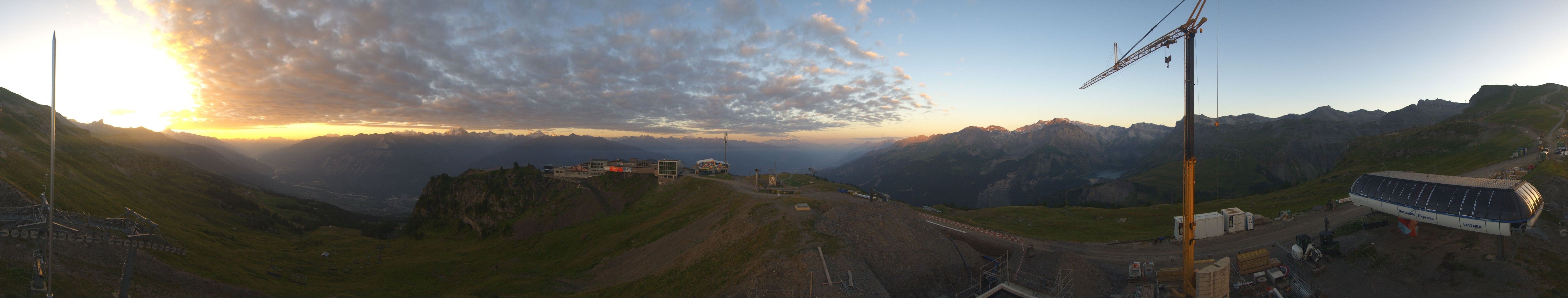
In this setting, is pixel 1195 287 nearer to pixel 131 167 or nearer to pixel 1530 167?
pixel 1530 167

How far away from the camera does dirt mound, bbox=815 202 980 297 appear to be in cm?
3806

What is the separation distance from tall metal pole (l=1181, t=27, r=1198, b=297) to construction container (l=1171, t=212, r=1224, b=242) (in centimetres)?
1449

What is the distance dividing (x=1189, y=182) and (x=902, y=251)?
21.4 meters

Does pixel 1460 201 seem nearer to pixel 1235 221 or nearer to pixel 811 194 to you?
pixel 1235 221

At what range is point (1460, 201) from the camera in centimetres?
3509

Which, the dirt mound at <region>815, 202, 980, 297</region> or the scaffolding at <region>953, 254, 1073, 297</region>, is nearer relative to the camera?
the scaffolding at <region>953, 254, 1073, 297</region>

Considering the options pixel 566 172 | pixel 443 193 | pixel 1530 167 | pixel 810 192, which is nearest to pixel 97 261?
pixel 810 192

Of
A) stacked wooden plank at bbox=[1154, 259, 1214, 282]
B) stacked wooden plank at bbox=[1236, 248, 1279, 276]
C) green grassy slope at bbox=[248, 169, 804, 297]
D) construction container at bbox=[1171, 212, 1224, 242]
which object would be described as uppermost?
construction container at bbox=[1171, 212, 1224, 242]

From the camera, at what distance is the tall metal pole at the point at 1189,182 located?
3403cm

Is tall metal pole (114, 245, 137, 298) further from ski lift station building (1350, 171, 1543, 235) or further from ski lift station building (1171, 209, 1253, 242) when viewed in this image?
ski lift station building (1350, 171, 1543, 235)

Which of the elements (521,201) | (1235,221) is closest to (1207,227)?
(1235,221)

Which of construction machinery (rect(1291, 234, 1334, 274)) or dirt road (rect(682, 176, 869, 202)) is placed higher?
dirt road (rect(682, 176, 869, 202))

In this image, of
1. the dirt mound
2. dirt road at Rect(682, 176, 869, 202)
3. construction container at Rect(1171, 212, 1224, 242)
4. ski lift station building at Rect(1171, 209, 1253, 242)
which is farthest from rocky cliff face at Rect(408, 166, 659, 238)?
ski lift station building at Rect(1171, 209, 1253, 242)

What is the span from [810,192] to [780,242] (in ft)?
142
